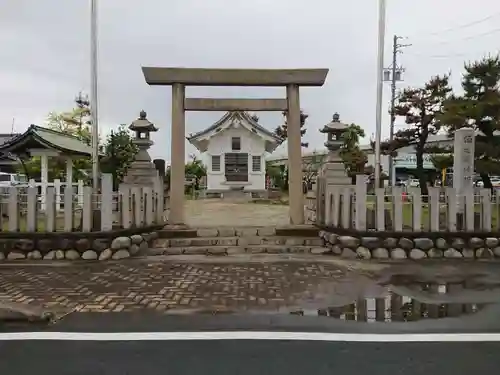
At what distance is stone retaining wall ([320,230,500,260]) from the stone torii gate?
2.26 meters

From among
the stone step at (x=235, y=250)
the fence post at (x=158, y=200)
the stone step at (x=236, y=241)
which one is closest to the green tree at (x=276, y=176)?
the fence post at (x=158, y=200)

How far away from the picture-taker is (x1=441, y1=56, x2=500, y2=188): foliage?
16.1 metres

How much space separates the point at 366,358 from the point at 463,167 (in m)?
8.75

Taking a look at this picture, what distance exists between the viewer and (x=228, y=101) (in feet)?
39.3

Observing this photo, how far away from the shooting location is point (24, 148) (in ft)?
57.4

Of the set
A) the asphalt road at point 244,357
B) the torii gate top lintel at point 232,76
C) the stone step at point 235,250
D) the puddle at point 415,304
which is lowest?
the asphalt road at point 244,357

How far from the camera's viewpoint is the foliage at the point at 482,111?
52.9ft

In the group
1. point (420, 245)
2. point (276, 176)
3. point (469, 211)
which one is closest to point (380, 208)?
point (420, 245)

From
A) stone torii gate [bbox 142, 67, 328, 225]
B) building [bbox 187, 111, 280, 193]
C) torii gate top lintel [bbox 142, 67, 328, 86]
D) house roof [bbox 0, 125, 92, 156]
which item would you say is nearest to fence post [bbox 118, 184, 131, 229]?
stone torii gate [bbox 142, 67, 328, 225]

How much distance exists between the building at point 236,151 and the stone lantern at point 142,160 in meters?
19.3

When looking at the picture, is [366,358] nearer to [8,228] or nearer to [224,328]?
[224,328]

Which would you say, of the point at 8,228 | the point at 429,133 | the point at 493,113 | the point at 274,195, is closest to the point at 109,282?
the point at 8,228

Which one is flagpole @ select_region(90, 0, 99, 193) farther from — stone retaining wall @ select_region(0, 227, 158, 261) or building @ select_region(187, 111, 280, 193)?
building @ select_region(187, 111, 280, 193)

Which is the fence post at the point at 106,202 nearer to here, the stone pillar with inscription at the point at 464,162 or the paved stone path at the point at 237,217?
the paved stone path at the point at 237,217
